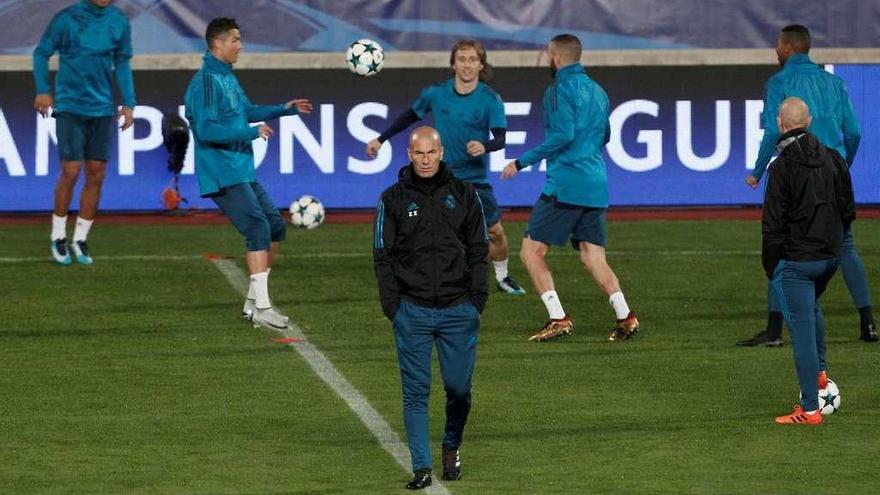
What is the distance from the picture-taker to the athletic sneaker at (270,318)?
13.2 metres

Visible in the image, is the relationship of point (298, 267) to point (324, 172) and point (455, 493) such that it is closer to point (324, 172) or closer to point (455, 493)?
point (324, 172)

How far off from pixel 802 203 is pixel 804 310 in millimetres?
520

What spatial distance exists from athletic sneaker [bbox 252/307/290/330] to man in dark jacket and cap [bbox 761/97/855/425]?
420 centimetres

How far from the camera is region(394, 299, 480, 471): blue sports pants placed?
27.6ft

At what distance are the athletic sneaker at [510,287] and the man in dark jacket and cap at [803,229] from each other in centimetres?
532

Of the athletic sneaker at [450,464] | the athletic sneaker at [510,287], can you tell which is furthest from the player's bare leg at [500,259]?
the athletic sneaker at [450,464]

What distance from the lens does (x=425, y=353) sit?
27.8ft

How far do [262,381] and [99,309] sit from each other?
128 inches

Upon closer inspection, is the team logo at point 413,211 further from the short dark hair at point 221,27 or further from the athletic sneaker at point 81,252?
the athletic sneaker at point 81,252

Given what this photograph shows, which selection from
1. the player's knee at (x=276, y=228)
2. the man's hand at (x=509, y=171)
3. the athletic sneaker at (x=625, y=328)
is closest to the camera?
the man's hand at (x=509, y=171)

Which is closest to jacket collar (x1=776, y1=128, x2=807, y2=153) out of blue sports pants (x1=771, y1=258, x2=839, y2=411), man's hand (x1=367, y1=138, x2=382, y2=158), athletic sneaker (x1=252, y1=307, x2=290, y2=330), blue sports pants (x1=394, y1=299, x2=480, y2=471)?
blue sports pants (x1=771, y1=258, x2=839, y2=411)

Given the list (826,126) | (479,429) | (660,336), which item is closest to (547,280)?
(660,336)

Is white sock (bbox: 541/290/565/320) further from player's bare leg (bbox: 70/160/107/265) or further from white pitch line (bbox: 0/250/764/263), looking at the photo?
player's bare leg (bbox: 70/160/107/265)

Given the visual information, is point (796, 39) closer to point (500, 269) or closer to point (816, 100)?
point (816, 100)
